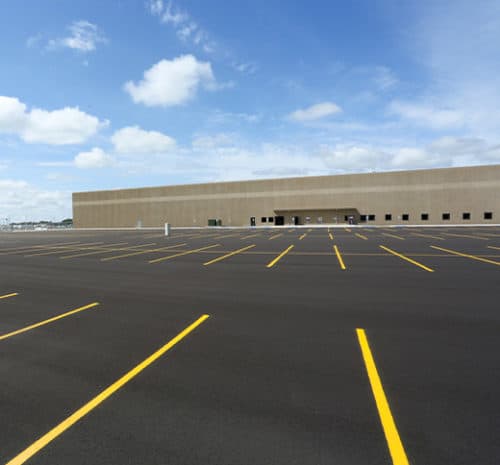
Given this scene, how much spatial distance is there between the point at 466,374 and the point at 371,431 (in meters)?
1.64

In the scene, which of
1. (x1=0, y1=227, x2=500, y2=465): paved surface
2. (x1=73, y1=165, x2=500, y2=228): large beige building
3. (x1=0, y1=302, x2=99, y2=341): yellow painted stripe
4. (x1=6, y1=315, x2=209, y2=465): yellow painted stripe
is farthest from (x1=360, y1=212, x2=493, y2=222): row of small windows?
(x1=6, y1=315, x2=209, y2=465): yellow painted stripe

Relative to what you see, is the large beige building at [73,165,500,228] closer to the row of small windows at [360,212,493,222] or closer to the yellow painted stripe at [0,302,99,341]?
the row of small windows at [360,212,493,222]

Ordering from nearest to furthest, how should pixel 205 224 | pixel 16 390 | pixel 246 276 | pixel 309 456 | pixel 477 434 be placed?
1. pixel 309 456
2. pixel 477 434
3. pixel 16 390
4. pixel 246 276
5. pixel 205 224

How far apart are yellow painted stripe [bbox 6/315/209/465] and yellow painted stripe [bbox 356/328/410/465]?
2.56 meters

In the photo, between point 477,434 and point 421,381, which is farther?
point 421,381

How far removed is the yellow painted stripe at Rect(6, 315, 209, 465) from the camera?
7.38 feet

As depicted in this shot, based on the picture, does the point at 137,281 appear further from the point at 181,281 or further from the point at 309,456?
the point at 309,456

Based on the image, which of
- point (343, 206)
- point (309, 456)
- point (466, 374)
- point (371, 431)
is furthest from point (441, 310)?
point (343, 206)

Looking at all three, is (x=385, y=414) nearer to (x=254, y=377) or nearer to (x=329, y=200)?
(x=254, y=377)

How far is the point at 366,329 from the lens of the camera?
15.3 ft

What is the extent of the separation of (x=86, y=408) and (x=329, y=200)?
55.8 m

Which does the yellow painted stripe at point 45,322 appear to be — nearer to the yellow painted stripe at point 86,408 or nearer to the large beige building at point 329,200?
the yellow painted stripe at point 86,408

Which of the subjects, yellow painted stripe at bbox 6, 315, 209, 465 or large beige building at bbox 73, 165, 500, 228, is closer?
yellow painted stripe at bbox 6, 315, 209, 465

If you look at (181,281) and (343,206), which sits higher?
(343,206)
